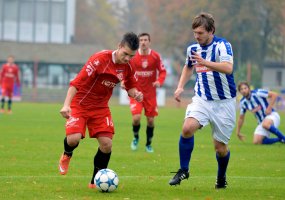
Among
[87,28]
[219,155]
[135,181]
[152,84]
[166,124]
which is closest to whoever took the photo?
[219,155]

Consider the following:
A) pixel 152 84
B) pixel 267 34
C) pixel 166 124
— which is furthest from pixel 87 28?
pixel 152 84

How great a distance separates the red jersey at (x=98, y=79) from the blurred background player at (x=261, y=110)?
7958 mm

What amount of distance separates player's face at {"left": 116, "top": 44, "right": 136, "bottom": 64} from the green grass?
1.67 meters

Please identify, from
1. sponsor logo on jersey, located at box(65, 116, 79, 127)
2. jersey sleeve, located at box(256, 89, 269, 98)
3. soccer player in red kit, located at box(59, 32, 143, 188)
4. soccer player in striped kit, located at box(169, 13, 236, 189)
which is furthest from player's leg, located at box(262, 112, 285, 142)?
sponsor logo on jersey, located at box(65, 116, 79, 127)

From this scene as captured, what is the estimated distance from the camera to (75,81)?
949 centimetres

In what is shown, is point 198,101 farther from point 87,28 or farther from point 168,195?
point 87,28

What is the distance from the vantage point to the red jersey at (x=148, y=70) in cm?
1566

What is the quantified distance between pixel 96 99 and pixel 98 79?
0.91ft

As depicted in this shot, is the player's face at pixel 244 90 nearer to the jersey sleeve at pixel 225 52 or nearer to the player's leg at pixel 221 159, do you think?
the player's leg at pixel 221 159

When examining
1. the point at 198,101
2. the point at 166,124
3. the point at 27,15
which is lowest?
the point at 166,124

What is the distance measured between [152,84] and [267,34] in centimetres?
4953

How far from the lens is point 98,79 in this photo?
31.7 feet

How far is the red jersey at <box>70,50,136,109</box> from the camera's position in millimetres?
9531

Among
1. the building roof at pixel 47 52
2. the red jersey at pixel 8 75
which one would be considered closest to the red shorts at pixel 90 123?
the red jersey at pixel 8 75
